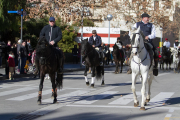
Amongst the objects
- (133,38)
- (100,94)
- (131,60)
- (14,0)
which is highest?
(14,0)

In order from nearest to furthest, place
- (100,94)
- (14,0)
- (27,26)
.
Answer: (100,94), (14,0), (27,26)

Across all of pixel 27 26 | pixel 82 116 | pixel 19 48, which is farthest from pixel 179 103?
pixel 27 26

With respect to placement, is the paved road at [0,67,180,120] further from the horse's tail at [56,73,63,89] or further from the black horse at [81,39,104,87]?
the black horse at [81,39,104,87]

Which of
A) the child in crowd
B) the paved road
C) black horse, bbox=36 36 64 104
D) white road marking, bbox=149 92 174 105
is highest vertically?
black horse, bbox=36 36 64 104

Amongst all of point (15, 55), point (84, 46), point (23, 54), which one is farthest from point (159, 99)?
point (15, 55)

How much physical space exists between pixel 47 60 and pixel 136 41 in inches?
103

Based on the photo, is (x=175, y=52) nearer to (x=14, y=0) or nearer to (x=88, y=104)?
(x=14, y=0)

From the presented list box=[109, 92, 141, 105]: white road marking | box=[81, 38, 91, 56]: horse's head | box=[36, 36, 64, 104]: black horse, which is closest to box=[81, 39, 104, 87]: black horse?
box=[81, 38, 91, 56]: horse's head

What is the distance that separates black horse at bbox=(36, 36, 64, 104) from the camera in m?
9.36

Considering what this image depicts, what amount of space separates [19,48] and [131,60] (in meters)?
12.7

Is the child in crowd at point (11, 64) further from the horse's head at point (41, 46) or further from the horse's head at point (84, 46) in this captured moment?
the horse's head at point (41, 46)

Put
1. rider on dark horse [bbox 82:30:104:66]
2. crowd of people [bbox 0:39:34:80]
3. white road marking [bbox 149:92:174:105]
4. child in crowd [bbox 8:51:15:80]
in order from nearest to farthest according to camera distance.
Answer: white road marking [bbox 149:92:174:105], rider on dark horse [bbox 82:30:104:66], child in crowd [bbox 8:51:15:80], crowd of people [bbox 0:39:34:80]

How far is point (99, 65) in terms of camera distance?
50.5ft

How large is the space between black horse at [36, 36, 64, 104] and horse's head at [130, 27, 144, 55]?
7.90ft
